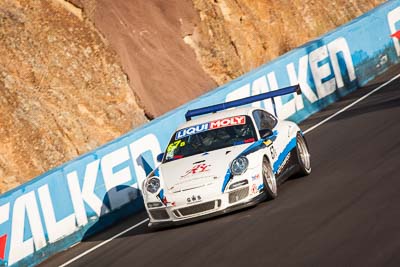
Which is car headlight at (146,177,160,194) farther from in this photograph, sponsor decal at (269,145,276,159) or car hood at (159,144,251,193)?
sponsor decal at (269,145,276,159)

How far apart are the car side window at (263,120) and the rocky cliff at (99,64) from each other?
25.6ft

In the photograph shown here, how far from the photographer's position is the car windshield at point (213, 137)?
48.0 ft

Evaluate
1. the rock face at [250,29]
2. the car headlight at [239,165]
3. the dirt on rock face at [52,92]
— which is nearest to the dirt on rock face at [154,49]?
the dirt on rock face at [52,92]

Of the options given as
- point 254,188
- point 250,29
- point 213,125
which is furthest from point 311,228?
point 250,29

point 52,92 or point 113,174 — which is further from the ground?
point 52,92

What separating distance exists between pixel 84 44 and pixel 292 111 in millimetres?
6670

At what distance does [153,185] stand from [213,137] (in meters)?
1.36

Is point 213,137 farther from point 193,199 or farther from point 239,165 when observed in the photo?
point 193,199

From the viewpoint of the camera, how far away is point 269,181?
14.0 m

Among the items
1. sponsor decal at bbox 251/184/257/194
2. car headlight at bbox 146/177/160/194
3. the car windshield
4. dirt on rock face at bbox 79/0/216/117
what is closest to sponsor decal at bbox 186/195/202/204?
car headlight at bbox 146/177/160/194

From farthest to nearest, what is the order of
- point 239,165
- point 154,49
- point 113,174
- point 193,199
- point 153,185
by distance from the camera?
point 154,49 → point 113,174 → point 153,185 → point 239,165 → point 193,199

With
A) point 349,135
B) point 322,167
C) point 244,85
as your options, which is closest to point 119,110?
point 244,85

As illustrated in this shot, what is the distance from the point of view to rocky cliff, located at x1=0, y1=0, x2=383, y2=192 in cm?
2280

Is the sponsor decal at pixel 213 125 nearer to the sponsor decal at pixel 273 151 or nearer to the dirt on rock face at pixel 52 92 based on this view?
the sponsor decal at pixel 273 151
